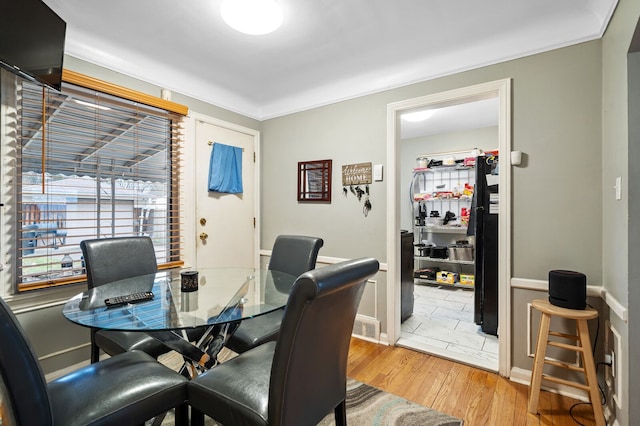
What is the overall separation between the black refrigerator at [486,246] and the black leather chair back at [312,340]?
7.43 feet

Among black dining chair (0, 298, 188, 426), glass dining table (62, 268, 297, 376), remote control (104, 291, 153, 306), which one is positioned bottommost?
black dining chair (0, 298, 188, 426)

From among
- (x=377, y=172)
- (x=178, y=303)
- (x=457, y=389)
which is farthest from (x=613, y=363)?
(x=178, y=303)

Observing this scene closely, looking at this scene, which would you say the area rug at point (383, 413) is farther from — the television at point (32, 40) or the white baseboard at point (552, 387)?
the television at point (32, 40)

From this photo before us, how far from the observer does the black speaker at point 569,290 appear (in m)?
1.76

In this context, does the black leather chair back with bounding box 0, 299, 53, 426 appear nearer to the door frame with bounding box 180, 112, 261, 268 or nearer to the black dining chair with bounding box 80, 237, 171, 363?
the black dining chair with bounding box 80, 237, 171, 363

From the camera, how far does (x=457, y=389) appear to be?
2.08 m

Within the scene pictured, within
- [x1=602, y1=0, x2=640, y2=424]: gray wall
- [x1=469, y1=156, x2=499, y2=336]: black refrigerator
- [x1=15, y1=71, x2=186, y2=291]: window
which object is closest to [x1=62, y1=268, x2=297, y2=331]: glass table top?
[x1=15, y1=71, x2=186, y2=291]: window

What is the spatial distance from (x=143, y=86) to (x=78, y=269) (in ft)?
5.26

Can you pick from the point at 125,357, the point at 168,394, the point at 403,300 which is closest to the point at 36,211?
the point at 125,357

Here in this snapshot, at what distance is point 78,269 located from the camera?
2223 millimetres

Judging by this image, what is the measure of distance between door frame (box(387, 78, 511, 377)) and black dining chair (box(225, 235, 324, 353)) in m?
0.80

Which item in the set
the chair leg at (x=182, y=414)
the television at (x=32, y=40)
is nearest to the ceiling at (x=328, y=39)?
the television at (x=32, y=40)

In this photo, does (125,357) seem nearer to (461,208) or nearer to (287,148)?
(287,148)

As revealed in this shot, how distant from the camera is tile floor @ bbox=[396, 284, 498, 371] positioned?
8.38 feet
